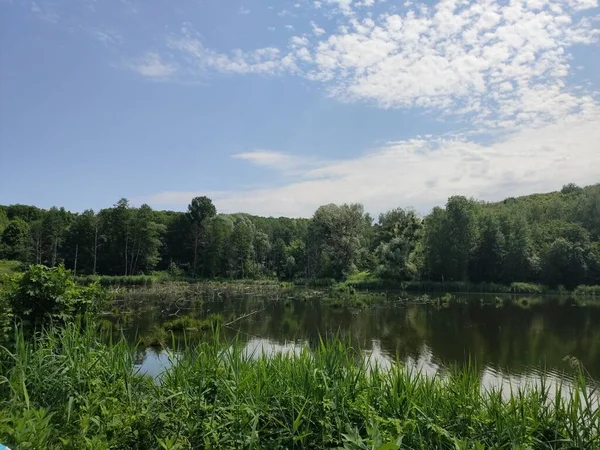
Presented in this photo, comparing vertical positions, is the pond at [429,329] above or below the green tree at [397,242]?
below

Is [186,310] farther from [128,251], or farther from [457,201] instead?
[457,201]

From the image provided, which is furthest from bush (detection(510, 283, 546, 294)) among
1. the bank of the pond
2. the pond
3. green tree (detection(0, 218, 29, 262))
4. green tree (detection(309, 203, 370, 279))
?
green tree (detection(0, 218, 29, 262))

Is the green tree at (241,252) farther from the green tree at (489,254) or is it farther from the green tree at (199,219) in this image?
the green tree at (489,254)

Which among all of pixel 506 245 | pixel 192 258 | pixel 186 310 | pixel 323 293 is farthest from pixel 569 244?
pixel 192 258

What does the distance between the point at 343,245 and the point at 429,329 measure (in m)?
34.9

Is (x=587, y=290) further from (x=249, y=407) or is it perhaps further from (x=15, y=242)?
(x=15, y=242)

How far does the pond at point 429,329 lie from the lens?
16156 mm

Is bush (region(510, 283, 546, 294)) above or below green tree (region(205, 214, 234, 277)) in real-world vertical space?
below

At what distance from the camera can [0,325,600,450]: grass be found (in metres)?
3.76

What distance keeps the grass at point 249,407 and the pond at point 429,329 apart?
5.12m

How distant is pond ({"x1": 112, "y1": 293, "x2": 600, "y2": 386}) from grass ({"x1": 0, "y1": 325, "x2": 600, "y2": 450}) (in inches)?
202

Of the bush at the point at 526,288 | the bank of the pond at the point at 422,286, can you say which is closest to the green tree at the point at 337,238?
the bank of the pond at the point at 422,286

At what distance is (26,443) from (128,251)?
60885 mm

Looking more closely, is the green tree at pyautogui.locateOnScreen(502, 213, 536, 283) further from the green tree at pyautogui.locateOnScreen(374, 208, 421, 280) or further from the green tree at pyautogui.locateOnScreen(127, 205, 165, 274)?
the green tree at pyautogui.locateOnScreen(127, 205, 165, 274)
